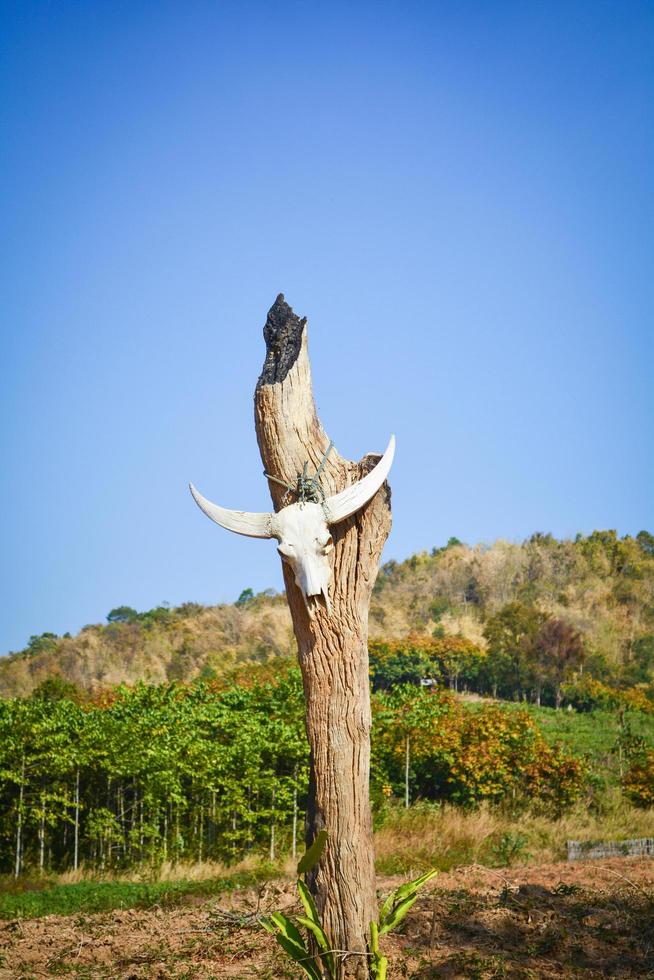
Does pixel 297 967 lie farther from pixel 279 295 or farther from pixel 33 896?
pixel 33 896

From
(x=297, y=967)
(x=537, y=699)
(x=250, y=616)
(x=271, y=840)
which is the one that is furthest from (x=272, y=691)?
(x=250, y=616)

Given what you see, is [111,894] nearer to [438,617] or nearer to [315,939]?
[315,939]

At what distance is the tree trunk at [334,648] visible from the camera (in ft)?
13.9

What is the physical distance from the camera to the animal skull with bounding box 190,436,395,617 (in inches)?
170

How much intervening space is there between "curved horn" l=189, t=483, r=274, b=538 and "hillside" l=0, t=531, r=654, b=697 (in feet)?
77.9

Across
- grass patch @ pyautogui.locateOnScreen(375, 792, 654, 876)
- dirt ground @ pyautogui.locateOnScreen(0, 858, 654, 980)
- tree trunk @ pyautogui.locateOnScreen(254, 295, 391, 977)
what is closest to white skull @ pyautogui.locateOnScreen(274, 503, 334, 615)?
tree trunk @ pyautogui.locateOnScreen(254, 295, 391, 977)

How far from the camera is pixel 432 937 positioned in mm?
4750

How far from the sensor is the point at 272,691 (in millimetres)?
12383

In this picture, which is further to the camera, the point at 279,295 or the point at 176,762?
the point at 176,762

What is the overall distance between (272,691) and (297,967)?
781 cm

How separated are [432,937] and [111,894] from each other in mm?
3935

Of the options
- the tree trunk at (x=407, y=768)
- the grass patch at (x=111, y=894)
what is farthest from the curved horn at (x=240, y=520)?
the tree trunk at (x=407, y=768)

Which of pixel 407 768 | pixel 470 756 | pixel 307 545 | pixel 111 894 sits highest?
pixel 307 545

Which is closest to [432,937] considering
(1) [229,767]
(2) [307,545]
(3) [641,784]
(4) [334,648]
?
(4) [334,648]
